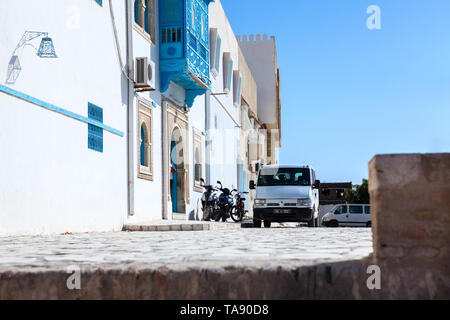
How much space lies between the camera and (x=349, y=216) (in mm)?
28812

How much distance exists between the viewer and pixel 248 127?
33750 millimetres

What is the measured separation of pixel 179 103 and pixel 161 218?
11.9ft

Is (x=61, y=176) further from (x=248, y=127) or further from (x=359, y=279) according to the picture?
(x=248, y=127)

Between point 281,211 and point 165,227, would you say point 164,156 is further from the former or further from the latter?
point 165,227

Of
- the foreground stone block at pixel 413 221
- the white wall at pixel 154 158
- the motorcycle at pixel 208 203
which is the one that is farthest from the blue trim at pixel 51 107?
the motorcycle at pixel 208 203

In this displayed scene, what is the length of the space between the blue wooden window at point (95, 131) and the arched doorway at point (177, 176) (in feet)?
18.3

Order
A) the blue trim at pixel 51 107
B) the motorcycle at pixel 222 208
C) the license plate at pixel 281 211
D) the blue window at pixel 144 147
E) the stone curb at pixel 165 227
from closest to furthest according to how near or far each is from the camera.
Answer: the blue trim at pixel 51 107
the stone curb at pixel 165 227
the blue window at pixel 144 147
the license plate at pixel 281 211
the motorcycle at pixel 222 208

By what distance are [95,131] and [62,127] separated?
136cm

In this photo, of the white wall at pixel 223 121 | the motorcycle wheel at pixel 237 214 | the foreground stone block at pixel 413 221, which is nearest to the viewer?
the foreground stone block at pixel 413 221

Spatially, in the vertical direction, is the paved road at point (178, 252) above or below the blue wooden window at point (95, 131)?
below

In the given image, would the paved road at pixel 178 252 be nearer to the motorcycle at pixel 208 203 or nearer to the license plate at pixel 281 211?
the license plate at pixel 281 211

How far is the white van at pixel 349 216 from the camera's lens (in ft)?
93.7

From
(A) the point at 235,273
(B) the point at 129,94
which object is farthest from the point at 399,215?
(B) the point at 129,94

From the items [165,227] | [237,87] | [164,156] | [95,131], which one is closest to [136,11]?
[164,156]
